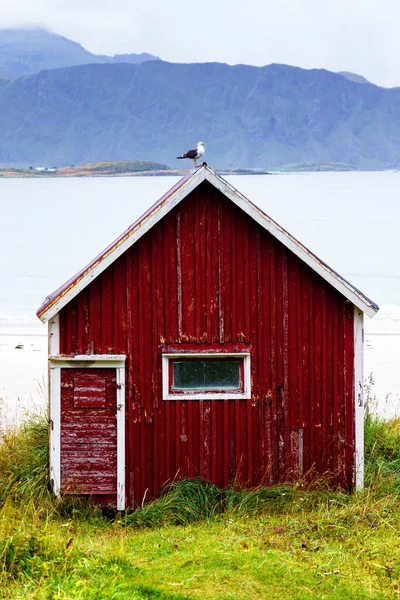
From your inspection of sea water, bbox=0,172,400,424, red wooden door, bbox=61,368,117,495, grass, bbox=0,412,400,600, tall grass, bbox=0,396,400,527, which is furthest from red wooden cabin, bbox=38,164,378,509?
sea water, bbox=0,172,400,424

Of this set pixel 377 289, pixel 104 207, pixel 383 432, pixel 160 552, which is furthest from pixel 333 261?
pixel 104 207

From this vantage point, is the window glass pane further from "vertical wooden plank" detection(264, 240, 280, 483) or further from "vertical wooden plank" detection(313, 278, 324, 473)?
"vertical wooden plank" detection(313, 278, 324, 473)

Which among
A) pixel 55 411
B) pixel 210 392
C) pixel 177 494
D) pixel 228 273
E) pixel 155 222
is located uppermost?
pixel 155 222

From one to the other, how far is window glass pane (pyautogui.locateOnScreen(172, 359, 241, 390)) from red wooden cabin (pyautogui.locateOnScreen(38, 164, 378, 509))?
15 mm

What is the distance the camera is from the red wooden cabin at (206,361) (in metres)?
12.7

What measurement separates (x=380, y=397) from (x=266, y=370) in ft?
43.1

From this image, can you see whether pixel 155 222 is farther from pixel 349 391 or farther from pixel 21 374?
pixel 21 374

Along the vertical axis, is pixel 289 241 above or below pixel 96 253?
below

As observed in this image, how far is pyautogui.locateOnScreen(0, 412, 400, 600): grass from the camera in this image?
8.66 metres

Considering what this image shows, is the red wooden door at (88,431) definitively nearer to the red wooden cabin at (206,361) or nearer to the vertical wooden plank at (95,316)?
the red wooden cabin at (206,361)

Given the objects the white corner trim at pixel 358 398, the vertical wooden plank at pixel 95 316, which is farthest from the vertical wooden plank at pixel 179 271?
the white corner trim at pixel 358 398

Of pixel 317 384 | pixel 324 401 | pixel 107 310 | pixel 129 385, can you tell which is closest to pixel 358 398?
pixel 324 401

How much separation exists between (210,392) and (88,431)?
1.64 metres

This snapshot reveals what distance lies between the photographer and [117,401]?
41.5 feet
